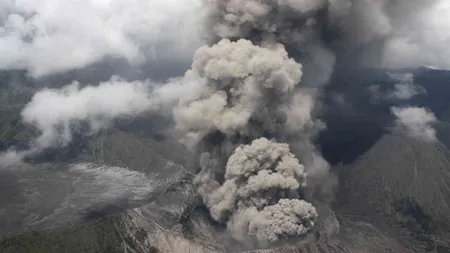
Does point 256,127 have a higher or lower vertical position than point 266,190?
higher

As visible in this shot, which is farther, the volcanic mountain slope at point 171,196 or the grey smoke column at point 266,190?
the volcanic mountain slope at point 171,196

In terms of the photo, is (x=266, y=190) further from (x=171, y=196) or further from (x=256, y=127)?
(x=171, y=196)

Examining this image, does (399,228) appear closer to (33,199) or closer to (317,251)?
(317,251)

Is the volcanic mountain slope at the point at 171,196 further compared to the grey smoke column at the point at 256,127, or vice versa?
the volcanic mountain slope at the point at 171,196

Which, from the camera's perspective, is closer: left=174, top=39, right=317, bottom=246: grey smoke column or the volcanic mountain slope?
left=174, top=39, right=317, bottom=246: grey smoke column

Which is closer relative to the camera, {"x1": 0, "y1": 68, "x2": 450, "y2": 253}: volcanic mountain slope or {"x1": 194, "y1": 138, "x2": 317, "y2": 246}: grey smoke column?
{"x1": 194, "y1": 138, "x2": 317, "y2": 246}: grey smoke column

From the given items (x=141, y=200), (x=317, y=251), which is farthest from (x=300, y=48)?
(x=141, y=200)

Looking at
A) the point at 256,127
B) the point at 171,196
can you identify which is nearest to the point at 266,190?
the point at 256,127

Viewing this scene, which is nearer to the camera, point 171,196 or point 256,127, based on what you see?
point 256,127
